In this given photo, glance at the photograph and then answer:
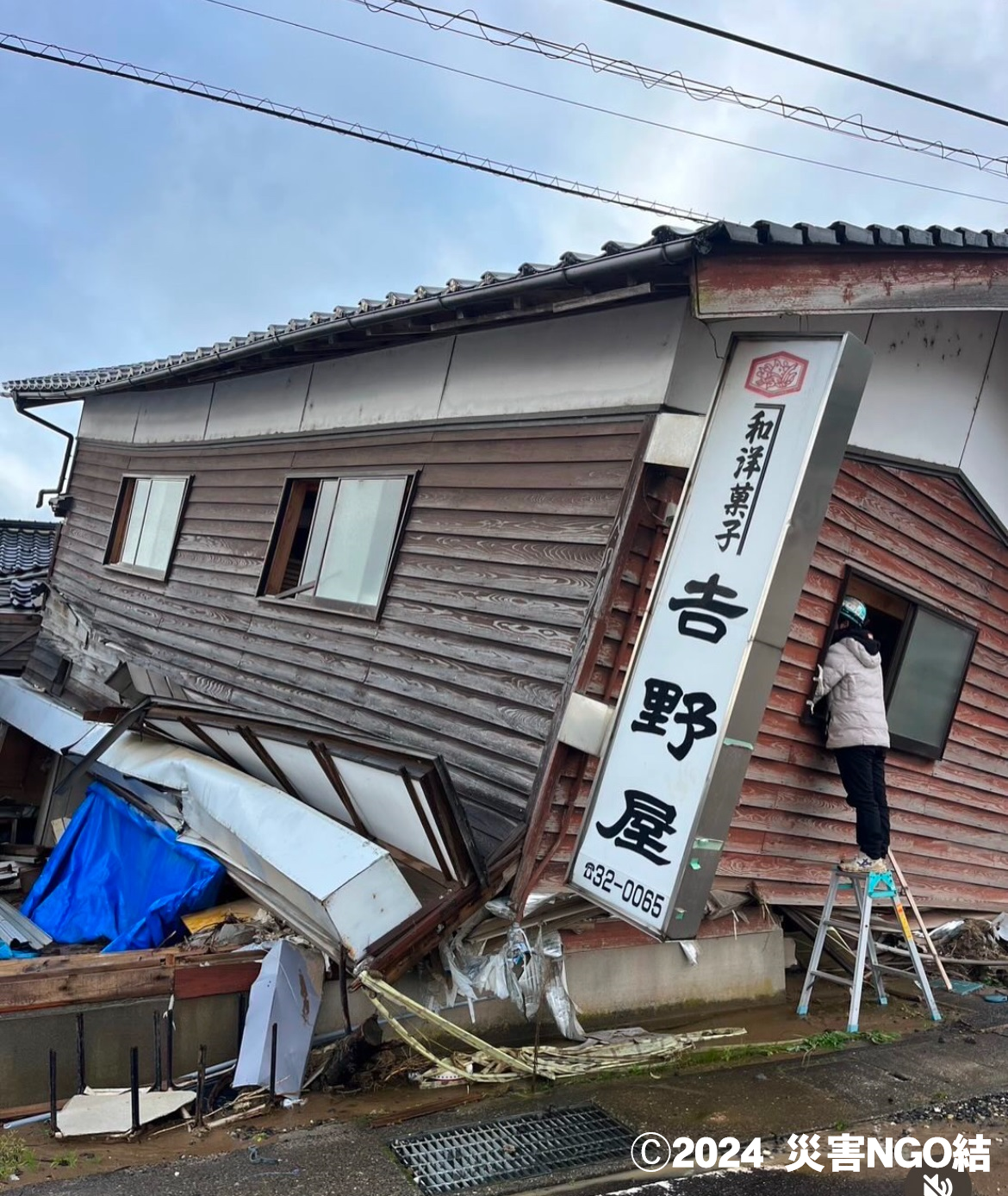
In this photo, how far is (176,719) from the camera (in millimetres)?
7562

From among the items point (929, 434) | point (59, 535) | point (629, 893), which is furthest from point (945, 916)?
point (59, 535)

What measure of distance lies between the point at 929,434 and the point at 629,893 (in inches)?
170

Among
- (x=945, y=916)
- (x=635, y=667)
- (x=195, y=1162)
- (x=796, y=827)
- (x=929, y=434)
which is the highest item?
(x=929, y=434)

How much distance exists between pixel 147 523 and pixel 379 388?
5438mm

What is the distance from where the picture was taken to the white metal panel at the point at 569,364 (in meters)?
5.77

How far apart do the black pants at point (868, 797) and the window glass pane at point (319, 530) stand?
4697 millimetres

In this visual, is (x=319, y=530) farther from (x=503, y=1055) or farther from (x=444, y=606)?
(x=503, y=1055)

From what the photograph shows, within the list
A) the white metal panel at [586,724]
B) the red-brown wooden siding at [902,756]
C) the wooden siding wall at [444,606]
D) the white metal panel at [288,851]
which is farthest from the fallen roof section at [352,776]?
the white metal panel at [586,724]

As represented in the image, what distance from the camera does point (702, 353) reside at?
574 centimetres

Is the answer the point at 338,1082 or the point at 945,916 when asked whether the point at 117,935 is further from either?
the point at 945,916

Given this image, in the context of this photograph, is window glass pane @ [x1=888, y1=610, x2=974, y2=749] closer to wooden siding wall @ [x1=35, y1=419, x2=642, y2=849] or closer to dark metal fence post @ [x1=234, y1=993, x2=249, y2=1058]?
wooden siding wall @ [x1=35, y1=419, x2=642, y2=849]

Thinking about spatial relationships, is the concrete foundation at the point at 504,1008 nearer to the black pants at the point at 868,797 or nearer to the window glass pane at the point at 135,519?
the black pants at the point at 868,797

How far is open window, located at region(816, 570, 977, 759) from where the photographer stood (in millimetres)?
7297

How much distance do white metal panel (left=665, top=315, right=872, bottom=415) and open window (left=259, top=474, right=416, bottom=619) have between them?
2702mm
